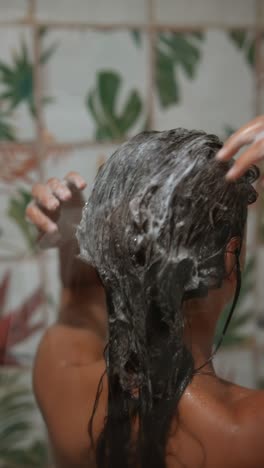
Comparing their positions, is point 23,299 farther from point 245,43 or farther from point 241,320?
point 245,43

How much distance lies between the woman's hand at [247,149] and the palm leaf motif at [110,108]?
412 mm

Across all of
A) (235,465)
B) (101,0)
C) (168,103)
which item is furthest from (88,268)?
(101,0)

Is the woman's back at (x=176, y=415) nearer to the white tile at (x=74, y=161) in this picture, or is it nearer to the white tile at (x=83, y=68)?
the white tile at (x=74, y=161)

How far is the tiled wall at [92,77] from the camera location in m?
0.85

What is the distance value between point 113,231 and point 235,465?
0.76 ft

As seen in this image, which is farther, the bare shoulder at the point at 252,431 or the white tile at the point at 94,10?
the white tile at the point at 94,10

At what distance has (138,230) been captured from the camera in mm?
455

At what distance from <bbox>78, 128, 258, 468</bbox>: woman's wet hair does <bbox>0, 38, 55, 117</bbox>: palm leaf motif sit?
0.44 meters

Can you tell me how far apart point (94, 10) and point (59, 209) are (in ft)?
1.52

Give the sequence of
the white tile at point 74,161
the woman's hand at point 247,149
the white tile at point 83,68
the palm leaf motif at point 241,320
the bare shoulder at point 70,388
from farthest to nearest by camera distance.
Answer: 1. the white tile at point 83,68
2. the white tile at point 74,161
3. the palm leaf motif at point 241,320
4. the bare shoulder at point 70,388
5. the woman's hand at point 247,149

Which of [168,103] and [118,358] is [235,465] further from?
[168,103]

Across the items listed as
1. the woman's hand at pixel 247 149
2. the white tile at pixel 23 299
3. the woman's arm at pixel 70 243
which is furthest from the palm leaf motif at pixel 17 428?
the woman's hand at pixel 247 149

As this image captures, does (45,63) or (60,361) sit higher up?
(45,63)

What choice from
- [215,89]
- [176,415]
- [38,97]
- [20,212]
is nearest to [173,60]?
[215,89]
